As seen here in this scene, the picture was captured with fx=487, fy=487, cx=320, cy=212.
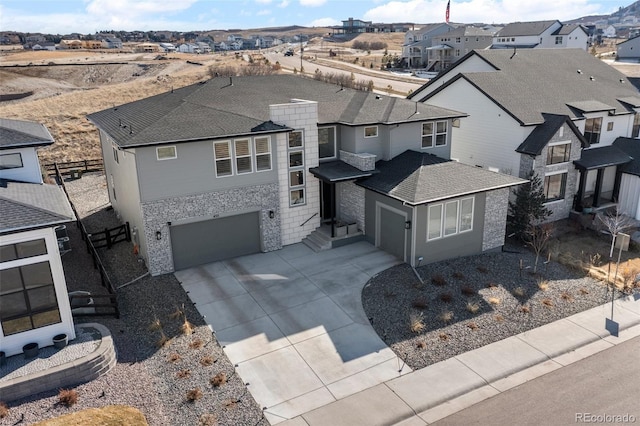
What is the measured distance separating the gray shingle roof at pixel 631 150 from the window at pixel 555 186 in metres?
3.92

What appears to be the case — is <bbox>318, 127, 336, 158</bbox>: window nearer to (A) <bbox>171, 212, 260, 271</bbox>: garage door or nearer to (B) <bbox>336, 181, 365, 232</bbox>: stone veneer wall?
(B) <bbox>336, 181, 365, 232</bbox>: stone veneer wall

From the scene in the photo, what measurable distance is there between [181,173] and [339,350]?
30.8 feet

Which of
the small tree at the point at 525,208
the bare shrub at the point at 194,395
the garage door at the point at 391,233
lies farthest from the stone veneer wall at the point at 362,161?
the bare shrub at the point at 194,395

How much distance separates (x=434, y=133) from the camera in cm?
2445

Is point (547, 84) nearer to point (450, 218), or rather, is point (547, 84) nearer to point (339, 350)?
point (450, 218)

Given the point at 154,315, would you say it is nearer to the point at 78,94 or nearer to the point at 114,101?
the point at 114,101

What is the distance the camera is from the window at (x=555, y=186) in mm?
25906

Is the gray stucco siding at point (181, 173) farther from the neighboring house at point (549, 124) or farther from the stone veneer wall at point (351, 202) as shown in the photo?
the neighboring house at point (549, 124)

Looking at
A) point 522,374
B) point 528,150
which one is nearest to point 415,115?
point 528,150

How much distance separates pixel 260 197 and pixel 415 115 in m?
8.65

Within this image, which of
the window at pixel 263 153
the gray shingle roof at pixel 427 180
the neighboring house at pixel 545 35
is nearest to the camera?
the gray shingle roof at pixel 427 180

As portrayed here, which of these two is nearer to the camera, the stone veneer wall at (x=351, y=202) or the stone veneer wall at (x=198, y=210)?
the stone veneer wall at (x=198, y=210)

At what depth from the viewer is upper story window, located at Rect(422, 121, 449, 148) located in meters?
24.2

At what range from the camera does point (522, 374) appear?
46.3ft
